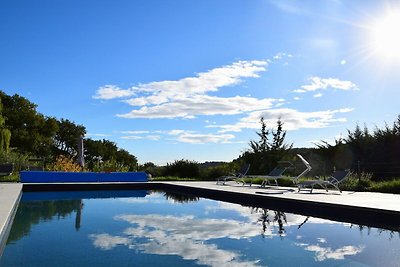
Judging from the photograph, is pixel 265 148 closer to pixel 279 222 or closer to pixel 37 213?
pixel 279 222

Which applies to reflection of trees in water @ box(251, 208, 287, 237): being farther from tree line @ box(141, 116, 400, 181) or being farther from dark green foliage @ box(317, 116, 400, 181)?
dark green foliage @ box(317, 116, 400, 181)

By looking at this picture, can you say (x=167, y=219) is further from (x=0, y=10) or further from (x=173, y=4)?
(x=0, y=10)

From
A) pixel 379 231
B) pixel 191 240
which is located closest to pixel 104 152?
pixel 191 240

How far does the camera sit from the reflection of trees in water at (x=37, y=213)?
6.04 m

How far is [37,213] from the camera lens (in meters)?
8.13

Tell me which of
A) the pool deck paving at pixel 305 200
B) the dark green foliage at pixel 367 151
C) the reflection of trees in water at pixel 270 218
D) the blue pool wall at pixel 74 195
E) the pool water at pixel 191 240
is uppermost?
the dark green foliage at pixel 367 151

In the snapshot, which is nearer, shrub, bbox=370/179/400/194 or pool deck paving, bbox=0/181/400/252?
pool deck paving, bbox=0/181/400/252

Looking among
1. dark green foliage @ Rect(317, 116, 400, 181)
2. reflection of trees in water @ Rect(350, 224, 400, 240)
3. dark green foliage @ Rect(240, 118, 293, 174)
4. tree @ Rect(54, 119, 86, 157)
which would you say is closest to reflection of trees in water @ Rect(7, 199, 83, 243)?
reflection of trees in water @ Rect(350, 224, 400, 240)

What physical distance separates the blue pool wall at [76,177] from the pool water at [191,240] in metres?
6.09

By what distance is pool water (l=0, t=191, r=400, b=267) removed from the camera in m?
4.30

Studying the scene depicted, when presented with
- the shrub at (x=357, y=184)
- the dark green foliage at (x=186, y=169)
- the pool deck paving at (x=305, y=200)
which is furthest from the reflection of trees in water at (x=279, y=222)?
the dark green foliage at (x=186, y=169)

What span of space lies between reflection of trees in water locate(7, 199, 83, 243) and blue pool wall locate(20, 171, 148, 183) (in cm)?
423

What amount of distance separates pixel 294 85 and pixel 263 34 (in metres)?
3.34

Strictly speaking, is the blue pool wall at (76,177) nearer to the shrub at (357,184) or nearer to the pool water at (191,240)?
the pool water at (191,240)
